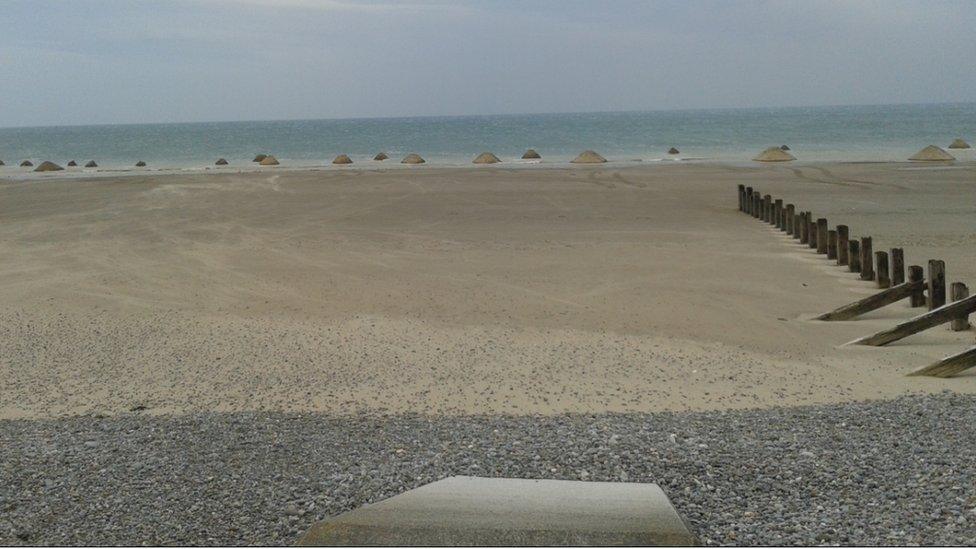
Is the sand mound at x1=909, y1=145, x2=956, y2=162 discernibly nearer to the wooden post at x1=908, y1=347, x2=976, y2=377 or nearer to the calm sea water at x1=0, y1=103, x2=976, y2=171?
the calm sea water at x1=0, y1=103, x2=976, y2=171

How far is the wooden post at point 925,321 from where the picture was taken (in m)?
10.0

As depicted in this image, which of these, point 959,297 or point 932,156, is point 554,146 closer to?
point 932,156

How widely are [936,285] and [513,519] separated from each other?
8725mm

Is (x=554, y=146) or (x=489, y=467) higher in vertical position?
(x=554, y=146)

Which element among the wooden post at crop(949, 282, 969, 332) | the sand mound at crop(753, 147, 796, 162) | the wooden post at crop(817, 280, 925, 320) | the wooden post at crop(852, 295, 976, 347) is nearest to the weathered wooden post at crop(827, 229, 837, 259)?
the wooden post at crop(817, 280, 925, 320)

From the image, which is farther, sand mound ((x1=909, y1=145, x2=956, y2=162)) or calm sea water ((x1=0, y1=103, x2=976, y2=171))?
calm sea water ((x1=0, y1=103, x2=976, y2=171))

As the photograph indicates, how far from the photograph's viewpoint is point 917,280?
11977mm

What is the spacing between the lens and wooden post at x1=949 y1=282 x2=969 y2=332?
35.3 ft

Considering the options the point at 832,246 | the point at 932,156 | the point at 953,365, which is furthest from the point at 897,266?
the point at 932,156

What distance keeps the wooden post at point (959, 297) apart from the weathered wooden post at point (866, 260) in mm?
3739

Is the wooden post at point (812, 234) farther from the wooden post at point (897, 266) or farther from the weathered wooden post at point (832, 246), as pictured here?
the wooden post at point (897, 266)

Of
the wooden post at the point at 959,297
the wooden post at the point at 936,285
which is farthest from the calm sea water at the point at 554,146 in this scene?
the wooden post at the point at 959,297

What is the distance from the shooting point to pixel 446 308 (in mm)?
12984

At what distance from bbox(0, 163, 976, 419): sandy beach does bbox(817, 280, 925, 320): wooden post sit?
166 mm
